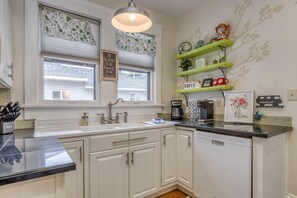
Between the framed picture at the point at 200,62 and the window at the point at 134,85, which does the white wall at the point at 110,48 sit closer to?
the window at the point at 134,85

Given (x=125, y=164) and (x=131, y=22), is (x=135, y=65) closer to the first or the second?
(x=131, y=22)

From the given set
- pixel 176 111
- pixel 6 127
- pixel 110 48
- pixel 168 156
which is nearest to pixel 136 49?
pixel 110 48

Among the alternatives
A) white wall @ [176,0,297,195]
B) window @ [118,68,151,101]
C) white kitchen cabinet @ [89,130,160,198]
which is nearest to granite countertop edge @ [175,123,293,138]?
white wall @ [176,0,297,195]

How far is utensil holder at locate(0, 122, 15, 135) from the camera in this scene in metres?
1.54

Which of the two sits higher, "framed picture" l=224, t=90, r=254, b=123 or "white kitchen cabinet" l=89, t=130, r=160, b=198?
"framed picture" l=224, t=90, r=254, b=123

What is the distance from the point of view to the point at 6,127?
157cm

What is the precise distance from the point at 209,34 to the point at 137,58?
119 centimetres

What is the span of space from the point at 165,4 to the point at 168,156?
233cm

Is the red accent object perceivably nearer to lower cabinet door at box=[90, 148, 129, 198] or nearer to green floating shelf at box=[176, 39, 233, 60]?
green floating shelf at box=[176, 39, 233, 60]

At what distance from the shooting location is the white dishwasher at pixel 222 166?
5.31 feet

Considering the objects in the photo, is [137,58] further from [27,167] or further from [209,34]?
[27,167]

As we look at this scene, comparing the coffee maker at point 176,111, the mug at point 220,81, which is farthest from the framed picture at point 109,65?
the mug at point 220,81

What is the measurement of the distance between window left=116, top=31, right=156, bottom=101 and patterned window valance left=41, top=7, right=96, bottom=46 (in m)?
0.45

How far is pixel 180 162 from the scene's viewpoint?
2312 millimetres
